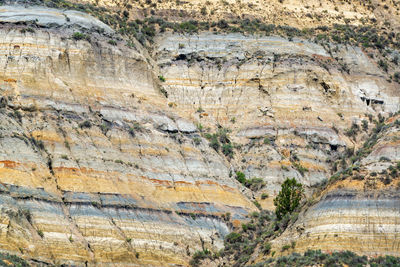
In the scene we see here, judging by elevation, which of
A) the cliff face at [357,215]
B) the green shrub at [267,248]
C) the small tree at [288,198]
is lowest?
the green shrub at [267,248]

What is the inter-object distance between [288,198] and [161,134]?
1260 cm

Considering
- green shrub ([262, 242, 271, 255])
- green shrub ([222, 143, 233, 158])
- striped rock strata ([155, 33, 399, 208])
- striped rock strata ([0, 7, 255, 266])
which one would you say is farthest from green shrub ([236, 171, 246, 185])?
green shrub ([262, 242, 271, 255])

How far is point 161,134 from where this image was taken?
74.8 meters

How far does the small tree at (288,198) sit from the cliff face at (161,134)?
4055 millimetres

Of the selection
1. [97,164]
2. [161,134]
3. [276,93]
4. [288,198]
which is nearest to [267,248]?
[288,198]

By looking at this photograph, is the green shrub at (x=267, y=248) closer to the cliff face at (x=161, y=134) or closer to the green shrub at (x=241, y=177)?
the cliff face at (x=161, y=134)

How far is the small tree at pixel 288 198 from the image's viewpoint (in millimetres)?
68250

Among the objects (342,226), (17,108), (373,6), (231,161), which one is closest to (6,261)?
(17,108)

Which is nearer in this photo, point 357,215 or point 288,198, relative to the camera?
point 357,215

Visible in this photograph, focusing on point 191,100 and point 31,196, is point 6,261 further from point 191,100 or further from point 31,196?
point 191,100

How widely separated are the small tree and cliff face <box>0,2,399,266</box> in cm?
405

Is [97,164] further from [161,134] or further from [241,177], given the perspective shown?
[241,177]

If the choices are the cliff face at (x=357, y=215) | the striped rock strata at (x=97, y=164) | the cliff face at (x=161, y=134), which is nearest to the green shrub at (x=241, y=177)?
the cliff face at (x=161, y=134)

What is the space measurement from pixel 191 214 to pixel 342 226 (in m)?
14.0
